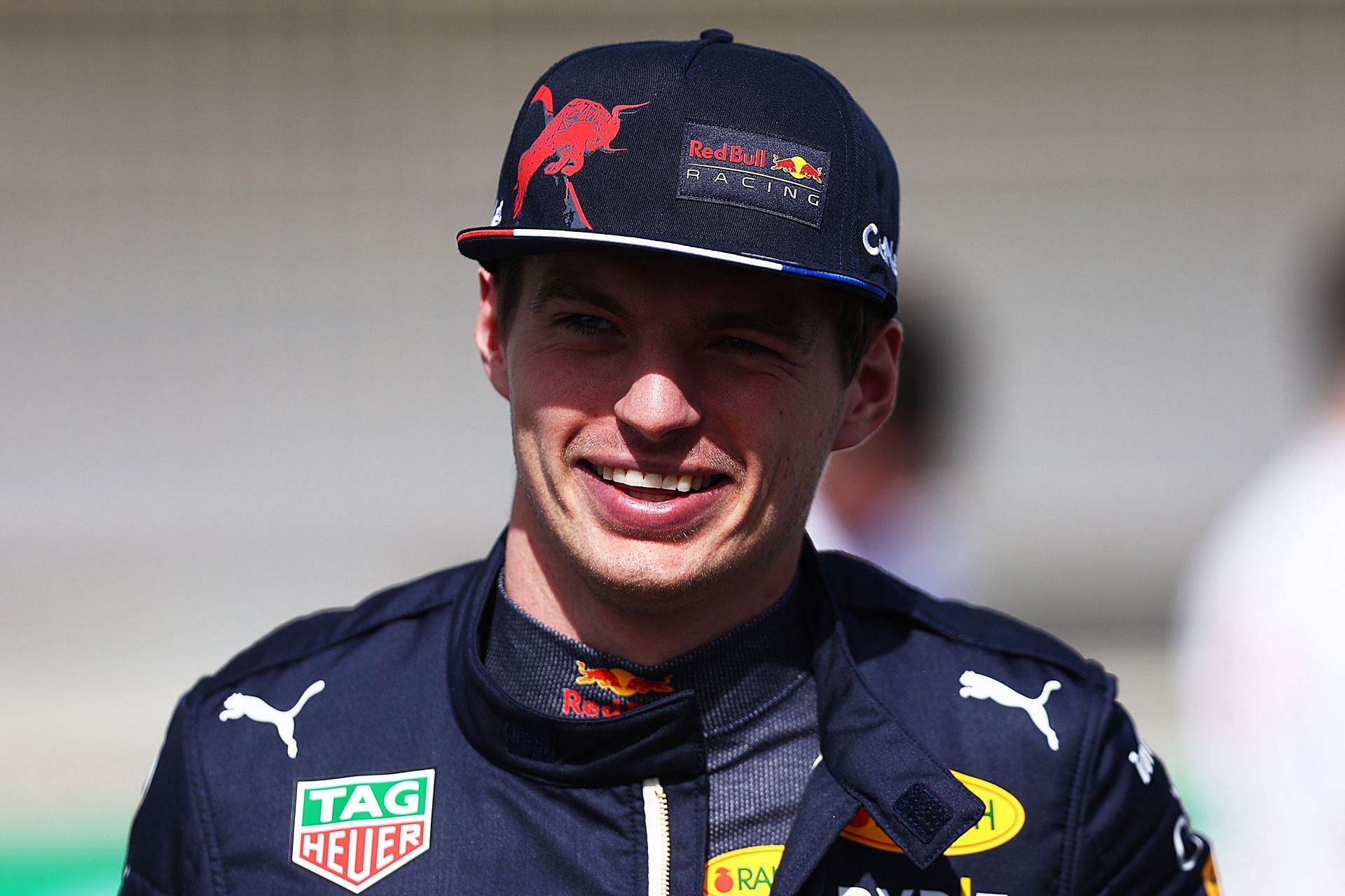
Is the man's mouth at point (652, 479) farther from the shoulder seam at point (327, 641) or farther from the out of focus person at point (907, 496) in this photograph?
the out of focus person at point (907, 496)

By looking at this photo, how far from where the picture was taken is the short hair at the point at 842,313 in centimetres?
187

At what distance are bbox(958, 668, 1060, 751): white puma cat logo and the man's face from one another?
0.37 metres

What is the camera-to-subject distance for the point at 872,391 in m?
2.04

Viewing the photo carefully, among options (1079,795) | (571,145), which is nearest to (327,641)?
(571,145)

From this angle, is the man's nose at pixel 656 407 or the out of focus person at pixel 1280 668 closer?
the man's nose at pixel 656 407

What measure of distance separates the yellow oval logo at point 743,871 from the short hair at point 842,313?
1.86 feet

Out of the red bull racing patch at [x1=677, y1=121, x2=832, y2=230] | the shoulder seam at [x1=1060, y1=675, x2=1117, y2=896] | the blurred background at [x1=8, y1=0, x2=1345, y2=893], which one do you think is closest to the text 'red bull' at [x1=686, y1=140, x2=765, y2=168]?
the red bull racing patch at [x1=677, y1=121, x2=832, y2=230]

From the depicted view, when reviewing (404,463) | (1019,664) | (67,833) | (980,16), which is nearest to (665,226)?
(1019,664)

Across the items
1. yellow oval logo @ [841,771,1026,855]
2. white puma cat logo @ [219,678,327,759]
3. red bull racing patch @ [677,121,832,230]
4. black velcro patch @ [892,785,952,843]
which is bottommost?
yellow oval logo @ [841,771,1026,855]

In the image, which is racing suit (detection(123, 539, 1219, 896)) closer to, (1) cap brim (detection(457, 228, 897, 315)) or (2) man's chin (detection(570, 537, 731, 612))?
(2) man's chin (detection(570, 537, 731, 612))

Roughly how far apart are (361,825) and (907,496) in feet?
7.70

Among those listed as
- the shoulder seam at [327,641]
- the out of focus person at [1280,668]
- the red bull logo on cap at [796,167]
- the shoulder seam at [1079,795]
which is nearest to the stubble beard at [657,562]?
the shoulder seam at [327,641]

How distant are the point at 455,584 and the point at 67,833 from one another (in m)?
4.67

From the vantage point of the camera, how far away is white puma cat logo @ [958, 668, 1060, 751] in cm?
196
